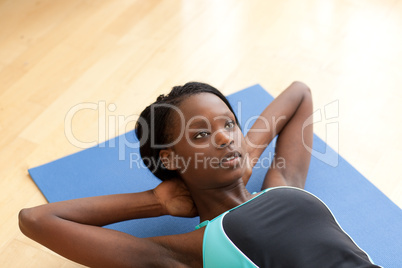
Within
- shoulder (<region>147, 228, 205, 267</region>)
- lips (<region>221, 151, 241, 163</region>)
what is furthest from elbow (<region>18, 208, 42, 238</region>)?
lips (<region>221, 151, 241, 163</region>)

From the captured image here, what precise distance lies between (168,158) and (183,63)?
1.15m

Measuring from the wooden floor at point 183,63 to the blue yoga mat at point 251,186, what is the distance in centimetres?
9

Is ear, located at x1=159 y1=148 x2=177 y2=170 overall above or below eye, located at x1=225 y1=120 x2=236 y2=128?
below

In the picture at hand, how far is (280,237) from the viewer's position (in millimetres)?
1468

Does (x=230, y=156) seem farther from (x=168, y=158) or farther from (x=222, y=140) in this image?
(x=168, y=158)

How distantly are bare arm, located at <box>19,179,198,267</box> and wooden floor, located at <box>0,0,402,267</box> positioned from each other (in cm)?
47

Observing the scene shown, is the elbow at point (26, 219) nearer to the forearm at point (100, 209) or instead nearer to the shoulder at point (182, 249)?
the forearm at point (100, 209)

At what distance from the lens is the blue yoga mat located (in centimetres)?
190

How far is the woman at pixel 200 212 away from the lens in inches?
57.6

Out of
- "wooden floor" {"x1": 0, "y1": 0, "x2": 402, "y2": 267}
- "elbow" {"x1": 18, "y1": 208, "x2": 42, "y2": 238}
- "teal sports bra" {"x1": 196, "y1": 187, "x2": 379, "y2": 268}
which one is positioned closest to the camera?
"teal sports bra" {"x1": 196, "y1": 187, "x2": 379, "y2": 268}

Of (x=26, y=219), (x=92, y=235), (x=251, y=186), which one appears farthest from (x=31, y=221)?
(x=251, y=186)

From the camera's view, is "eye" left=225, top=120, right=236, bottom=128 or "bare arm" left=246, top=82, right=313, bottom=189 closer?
"eye" left=225, top=120, right=236, bottom=128

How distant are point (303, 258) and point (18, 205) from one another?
1175 millimetres

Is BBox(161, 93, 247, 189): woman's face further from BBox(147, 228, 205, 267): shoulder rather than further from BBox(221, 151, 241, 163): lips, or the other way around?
BBox(147, 228, 205, 267): shoulder
